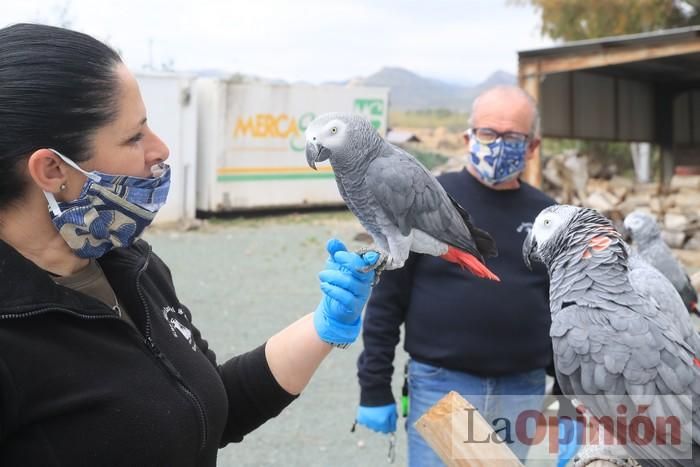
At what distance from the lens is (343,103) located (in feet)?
41.3

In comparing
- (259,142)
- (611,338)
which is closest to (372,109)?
(259,142)

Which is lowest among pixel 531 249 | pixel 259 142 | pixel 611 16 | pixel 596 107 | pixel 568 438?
pixel 568 438

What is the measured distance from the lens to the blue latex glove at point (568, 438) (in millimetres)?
2504

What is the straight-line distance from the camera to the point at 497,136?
2213 mm

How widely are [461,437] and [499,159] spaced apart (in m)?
1.10

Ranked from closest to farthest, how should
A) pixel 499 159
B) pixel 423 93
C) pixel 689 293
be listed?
pixel 499 159, pixel 689 293, pixel 423 93

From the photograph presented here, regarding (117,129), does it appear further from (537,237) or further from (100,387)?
(537,237)

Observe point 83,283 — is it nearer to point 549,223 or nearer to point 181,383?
point 181,383

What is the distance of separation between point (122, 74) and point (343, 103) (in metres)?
11.5

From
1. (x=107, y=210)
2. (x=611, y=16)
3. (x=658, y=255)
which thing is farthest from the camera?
(x=611, y=16)

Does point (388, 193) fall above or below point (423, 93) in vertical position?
below

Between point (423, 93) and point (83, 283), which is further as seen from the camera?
point (423, 93)


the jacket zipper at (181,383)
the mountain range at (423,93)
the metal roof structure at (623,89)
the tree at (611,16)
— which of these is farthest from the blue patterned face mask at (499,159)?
the mountain range at (423,93)

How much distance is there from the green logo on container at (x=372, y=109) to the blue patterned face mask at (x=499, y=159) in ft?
34.9
